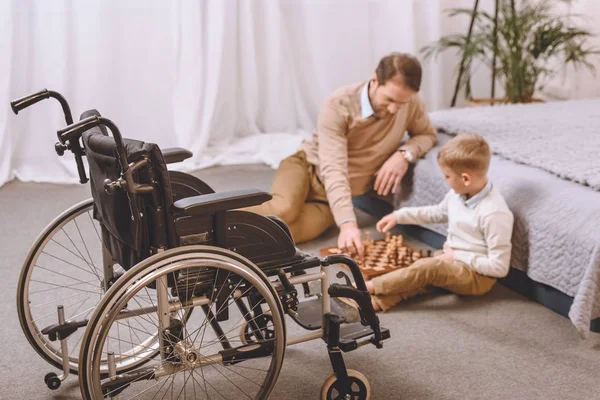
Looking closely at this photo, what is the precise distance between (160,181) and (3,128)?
223cm

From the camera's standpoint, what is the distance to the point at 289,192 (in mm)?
2650

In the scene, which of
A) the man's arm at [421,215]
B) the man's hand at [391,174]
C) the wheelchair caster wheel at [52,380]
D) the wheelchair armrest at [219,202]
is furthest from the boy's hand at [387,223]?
the wheelchair caster wheel at [52,380]

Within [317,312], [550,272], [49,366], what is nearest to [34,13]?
[49,366]

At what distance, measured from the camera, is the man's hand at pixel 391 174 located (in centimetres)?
262

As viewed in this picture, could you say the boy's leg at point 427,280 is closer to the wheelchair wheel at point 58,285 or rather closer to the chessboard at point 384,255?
the chessboard at point 384,255

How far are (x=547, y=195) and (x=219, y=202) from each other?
109cm

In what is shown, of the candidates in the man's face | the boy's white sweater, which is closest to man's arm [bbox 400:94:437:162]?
the man's face

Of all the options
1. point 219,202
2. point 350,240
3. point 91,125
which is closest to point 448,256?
point 350,240

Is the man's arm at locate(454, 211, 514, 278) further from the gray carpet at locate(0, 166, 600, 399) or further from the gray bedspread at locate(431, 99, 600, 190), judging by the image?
the gray bedspread at locate(431, 99, 600, 190)

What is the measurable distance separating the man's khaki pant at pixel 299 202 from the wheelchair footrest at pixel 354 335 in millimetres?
888

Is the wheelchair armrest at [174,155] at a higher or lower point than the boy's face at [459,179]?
higher

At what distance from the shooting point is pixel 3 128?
3.38 metres

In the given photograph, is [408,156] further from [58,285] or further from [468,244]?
[58,285]

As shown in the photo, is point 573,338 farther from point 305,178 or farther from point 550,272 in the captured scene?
point 305,178
